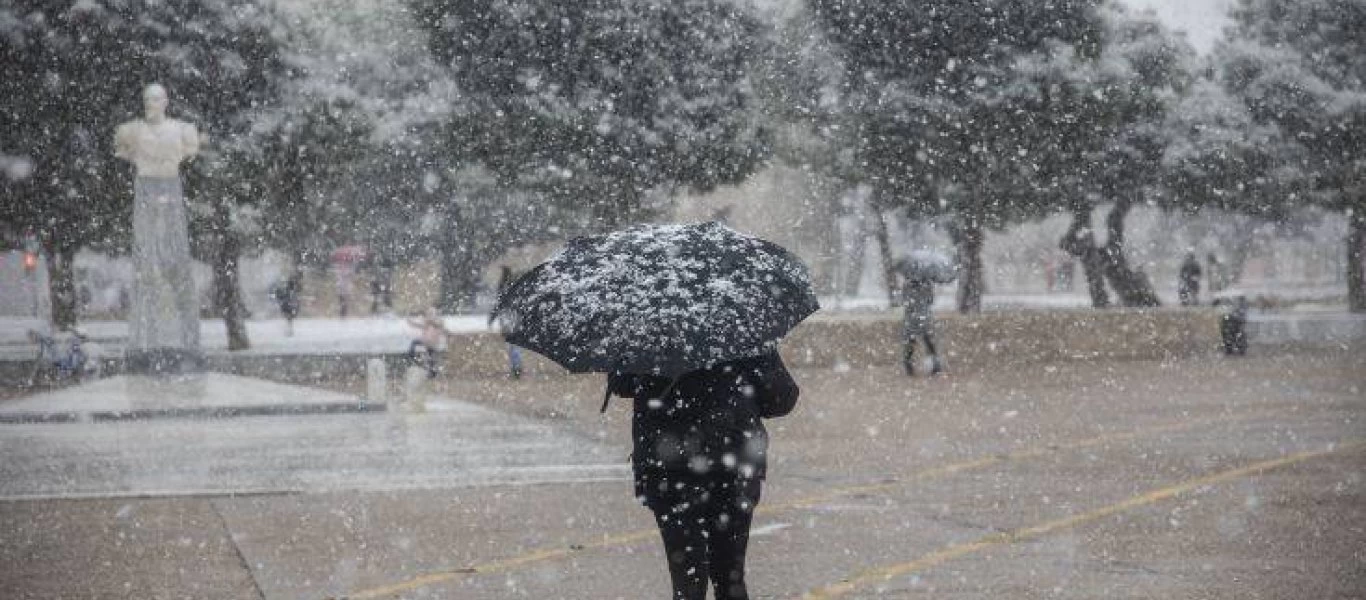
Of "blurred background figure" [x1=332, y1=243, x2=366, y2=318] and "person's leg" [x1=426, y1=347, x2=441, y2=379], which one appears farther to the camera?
"blurred background figure" [x1=332, y1=243, x2=366, y2=318]

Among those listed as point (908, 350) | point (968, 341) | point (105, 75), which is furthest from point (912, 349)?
point (105, 75)

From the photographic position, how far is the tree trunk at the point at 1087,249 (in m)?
33.5

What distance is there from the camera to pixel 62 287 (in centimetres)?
4025

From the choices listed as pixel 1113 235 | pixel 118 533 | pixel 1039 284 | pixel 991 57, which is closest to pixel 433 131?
pixel 991 57

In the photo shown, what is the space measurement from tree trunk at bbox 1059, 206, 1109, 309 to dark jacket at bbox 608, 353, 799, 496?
28.0 meters

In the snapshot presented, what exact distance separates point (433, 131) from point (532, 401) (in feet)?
36.1

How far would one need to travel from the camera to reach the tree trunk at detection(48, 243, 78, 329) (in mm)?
39625

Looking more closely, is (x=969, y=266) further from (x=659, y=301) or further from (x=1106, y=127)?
(x=659, y=301)

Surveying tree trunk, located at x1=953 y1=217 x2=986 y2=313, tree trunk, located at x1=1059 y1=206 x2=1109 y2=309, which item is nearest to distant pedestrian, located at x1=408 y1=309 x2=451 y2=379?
tree trunk, located at x1=953 y1=217 x2=986 y2=313

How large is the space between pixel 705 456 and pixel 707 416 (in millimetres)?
138

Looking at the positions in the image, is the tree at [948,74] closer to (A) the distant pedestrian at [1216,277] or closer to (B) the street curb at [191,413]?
(B) the street curb at [191,413]

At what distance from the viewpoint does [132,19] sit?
27172 mm

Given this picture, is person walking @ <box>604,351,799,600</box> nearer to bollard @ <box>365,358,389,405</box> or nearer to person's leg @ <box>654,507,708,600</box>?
person's leg @ <box>654,507,708,600</box>

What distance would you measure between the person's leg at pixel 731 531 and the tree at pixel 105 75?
2374 cm
